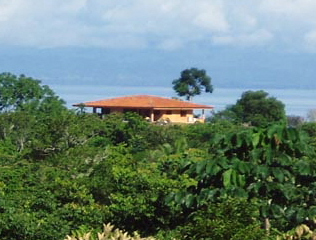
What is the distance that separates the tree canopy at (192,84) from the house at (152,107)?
8877mm

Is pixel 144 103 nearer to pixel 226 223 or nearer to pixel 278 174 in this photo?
pixel 278 174

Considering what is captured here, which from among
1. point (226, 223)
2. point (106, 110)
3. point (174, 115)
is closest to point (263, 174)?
point (226, 223)

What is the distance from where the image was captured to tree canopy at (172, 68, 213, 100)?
62.8 m

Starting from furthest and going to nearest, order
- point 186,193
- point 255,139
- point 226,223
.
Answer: point 186,193 → point 255,139 → point 226,223

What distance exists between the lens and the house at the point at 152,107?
52.1 metres

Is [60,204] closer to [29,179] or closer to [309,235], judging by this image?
[29,179]

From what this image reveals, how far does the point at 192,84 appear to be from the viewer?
209ft

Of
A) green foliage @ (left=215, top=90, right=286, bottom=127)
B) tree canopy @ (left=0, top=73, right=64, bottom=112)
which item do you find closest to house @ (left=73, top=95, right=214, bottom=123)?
green foliage @ (left=215, top=90, right=286, bottom=127)

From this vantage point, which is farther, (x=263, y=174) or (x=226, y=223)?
(x=263, y=174)

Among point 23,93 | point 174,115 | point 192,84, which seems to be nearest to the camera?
point 23,93

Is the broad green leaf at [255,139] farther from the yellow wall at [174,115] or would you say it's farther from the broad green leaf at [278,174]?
the yellow wall at [174,115]

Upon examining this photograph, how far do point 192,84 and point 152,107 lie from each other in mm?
12473

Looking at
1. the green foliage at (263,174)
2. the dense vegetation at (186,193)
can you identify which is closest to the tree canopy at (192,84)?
the dense vegetation at (186,193)

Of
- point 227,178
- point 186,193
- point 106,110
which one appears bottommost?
point 186,193
